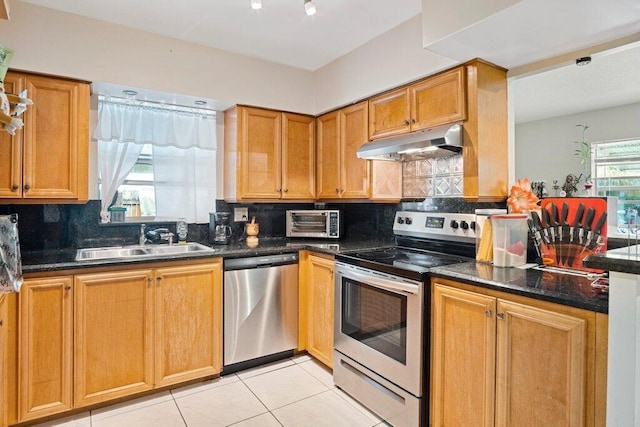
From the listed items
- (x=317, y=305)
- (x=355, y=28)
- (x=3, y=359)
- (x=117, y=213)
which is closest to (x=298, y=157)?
(x=355, y=28)

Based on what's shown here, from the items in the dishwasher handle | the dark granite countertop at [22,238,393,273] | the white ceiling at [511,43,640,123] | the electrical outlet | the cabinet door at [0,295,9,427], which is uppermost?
the white ceiling at [511,43,640,123]

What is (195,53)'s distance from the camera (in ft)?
8.91

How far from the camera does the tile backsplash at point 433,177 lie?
252cm

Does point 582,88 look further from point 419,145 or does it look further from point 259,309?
point 259,309

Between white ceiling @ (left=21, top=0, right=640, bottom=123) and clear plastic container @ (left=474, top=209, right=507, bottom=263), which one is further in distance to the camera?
clear plastic container @ (left=474, top=209, right=507, bottom=263)

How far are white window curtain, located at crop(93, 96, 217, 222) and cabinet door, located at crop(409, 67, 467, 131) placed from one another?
1.74m

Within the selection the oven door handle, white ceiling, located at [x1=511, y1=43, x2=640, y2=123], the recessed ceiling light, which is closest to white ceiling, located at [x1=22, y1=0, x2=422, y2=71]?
the recessed ceiling light

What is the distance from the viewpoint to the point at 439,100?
2252 millimetres

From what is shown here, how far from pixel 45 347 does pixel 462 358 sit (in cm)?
224

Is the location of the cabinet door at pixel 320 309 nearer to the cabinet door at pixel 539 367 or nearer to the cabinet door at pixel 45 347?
the cabinet door at pixel 539 367

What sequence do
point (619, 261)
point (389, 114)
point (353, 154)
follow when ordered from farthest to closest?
Answer: point (353, 154)
point (389, 114)
point (619, 261)

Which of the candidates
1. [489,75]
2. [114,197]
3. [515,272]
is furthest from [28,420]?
[489,75]

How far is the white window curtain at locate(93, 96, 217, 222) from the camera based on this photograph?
2730 millimetres

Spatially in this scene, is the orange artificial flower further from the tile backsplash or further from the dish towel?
the dish towel
